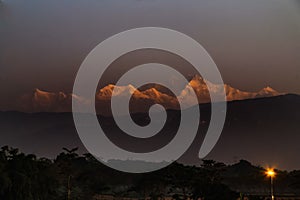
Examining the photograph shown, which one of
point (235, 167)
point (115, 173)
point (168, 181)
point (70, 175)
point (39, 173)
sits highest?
point (235, 167)

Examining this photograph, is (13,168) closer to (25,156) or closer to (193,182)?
(25,156)

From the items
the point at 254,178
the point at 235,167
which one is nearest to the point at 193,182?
the point at 254,178

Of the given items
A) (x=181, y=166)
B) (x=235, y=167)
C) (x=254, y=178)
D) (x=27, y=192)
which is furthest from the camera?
(x=235, y=167)

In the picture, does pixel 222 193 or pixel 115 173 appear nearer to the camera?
pixel 222 193

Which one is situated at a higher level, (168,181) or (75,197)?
(168,181)

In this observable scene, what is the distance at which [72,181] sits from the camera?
6681 centimetres

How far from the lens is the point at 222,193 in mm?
55844

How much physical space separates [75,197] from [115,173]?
159 feet

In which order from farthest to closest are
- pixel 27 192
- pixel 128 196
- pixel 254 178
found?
pixel 254 178 < pixel 128 196 < pixel 27 192

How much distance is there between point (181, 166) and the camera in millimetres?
81062

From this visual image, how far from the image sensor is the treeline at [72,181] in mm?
45750

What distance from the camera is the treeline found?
45.8 m

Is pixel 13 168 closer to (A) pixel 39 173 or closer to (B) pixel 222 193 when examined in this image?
(A) pixel 39 173

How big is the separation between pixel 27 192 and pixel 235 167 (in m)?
144
